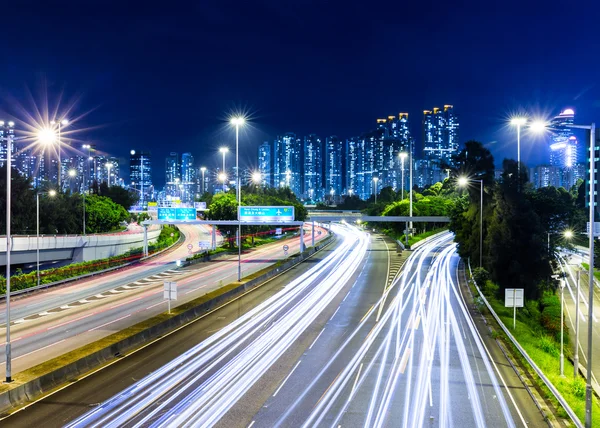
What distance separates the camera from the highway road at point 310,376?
14211 millimetres

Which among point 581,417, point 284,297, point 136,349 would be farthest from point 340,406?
point 284,297

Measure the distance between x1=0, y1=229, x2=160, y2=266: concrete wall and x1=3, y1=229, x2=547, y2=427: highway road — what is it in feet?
77.0

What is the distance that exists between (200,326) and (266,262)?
29.3 metres

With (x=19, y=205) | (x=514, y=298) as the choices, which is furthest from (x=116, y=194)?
(x=514, y=298)

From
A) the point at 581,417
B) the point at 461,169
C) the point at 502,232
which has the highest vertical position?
the point at 461,169

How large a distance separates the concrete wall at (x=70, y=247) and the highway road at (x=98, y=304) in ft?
19.5

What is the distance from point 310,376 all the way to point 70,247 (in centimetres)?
4089

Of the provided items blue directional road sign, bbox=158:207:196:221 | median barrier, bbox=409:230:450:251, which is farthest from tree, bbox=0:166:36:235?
median barrier, bbox=409:230:450:251

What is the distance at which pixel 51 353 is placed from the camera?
20875mm

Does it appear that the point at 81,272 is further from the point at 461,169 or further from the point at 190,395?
the point at 461,169

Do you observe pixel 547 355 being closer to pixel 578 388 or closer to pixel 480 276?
pixel 578 388

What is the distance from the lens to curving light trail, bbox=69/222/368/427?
46.1ft

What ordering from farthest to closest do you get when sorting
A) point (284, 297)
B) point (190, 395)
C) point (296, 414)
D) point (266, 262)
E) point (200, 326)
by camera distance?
point (266, 262) < point (284, 297) < point (200, 326) < point (190, 395) < point (296, 414)

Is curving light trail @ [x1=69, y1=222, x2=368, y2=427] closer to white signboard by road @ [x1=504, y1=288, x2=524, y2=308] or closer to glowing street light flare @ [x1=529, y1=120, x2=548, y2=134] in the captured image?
white signboard by road @ [x1=504, y1=288, x2=524, y2=308]
